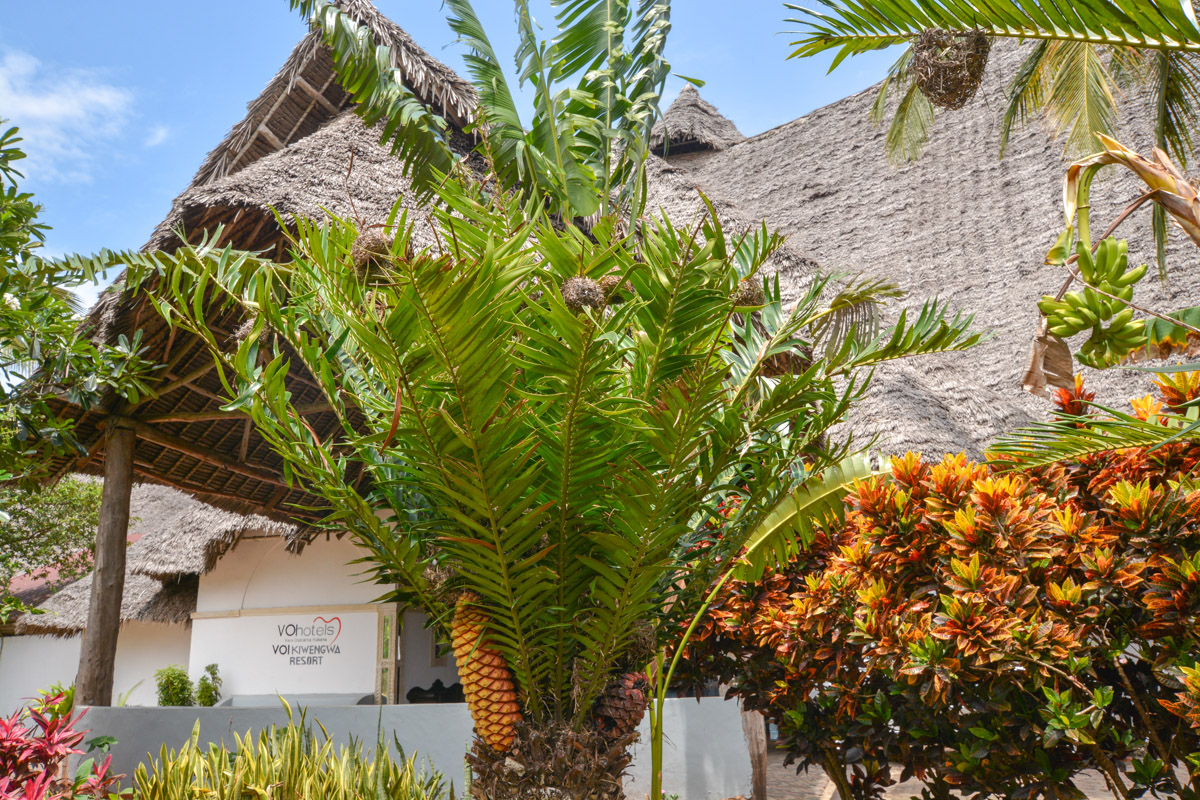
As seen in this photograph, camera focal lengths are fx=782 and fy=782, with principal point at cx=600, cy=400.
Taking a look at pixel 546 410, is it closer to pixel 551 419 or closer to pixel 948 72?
pixel 551 419

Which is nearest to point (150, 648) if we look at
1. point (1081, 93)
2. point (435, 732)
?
point (435, 732)

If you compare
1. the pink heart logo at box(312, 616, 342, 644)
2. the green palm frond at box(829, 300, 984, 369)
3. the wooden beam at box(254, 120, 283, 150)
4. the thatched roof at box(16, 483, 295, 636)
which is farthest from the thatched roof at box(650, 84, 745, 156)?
the green palm frond at box(829, 300, 984, 369)

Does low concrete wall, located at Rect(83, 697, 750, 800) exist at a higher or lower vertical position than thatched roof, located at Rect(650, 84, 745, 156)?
lower

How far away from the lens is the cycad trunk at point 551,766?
84.4 inches

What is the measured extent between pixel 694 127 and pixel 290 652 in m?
10.6

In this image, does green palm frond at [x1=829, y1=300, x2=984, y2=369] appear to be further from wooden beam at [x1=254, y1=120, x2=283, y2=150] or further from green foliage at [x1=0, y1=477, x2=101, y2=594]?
green foliage at [x1=0, y1=477, x2=101, y2=594]

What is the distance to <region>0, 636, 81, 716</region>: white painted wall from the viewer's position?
13938 mm

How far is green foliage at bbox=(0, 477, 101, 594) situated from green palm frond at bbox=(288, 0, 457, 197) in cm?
990

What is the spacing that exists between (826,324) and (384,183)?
400 cm

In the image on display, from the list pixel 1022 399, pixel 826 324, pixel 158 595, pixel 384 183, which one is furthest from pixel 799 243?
pixel 158 595

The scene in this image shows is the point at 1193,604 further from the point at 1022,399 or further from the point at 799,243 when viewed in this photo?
the point at 799,243

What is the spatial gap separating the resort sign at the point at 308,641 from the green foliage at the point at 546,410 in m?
7.26

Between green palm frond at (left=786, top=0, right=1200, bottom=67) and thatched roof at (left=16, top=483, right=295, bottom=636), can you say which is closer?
green palm frond at (left=786, top=0, right=1200, bottom=67)

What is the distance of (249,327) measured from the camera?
7.70 feet
